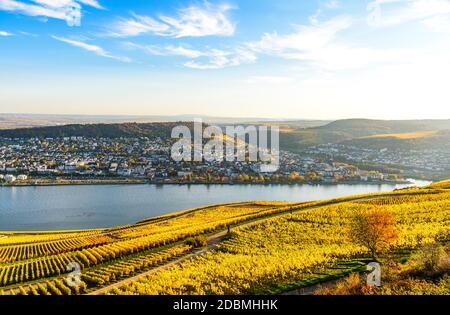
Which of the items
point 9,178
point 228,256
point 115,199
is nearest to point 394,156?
point 115,199

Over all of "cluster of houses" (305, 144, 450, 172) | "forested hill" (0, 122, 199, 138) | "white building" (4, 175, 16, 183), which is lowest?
"white building" (4, 175, 16, 183)

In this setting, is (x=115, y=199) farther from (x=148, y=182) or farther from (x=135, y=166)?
(x=135, y=166)
